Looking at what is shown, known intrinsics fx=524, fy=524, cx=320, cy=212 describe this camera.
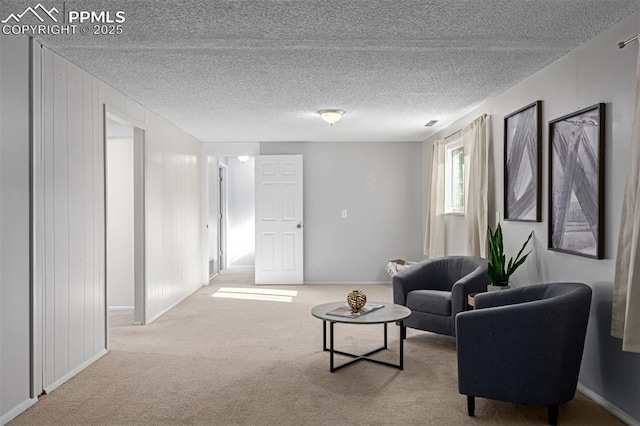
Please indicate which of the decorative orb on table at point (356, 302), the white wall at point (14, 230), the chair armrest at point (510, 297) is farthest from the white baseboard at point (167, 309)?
the chair armrest at point (510, 297)

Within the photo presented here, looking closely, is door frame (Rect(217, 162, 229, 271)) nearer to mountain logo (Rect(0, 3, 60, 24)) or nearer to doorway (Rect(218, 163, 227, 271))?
doorway (Rect(218, 163, 227, 271))

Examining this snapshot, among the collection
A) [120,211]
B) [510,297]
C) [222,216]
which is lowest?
[510,297]

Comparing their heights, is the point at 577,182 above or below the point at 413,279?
above

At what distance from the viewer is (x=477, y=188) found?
200 inches

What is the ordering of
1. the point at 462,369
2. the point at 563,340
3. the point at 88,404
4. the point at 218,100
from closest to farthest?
the point at 563,340
the point at 462,369
the point at 88,404
the point at 218,100

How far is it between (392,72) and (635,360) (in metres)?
2.49

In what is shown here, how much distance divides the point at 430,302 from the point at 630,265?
2048 millimetres

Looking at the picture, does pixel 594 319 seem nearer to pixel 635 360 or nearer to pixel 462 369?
pixel 635 360

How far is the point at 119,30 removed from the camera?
3.07m

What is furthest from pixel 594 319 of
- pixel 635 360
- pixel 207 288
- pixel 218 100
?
pixel 207 288

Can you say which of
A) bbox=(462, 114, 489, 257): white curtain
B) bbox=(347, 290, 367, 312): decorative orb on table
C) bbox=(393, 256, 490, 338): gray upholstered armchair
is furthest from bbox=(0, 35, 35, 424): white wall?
bbox=(462, 114, 489, 257): white curtain

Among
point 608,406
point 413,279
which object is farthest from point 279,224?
point 608,406

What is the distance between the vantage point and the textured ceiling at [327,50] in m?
2.75

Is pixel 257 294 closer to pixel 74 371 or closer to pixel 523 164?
pixel 74 371
